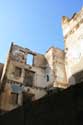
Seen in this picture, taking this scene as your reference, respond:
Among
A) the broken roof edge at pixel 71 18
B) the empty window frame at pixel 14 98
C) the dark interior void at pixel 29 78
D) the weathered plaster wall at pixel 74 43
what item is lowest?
the empty window frame at pixel 14 98

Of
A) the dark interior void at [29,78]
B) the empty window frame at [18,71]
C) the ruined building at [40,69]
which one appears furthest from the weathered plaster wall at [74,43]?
the empty window frame at [18,71]

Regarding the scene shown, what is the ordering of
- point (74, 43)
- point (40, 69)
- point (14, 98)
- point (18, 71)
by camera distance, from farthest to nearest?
point (40, 69), point (18, 71), point (74, 43), point (14, 98)

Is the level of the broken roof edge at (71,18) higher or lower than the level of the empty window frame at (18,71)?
higher

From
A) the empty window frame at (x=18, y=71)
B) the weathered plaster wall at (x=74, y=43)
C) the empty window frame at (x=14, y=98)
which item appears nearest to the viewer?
the empty window frame at (x=14, y=98)

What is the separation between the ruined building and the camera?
1780cm

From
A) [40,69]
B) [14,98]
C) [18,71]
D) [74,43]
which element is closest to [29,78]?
[18,71]

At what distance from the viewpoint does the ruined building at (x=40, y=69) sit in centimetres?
1780

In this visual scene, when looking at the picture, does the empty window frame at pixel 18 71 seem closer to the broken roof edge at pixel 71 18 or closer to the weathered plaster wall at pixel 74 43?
the weathered plaster wall at pixel 74 43

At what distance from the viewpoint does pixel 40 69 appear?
2216 cm

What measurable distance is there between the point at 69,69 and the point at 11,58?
21.7 ft

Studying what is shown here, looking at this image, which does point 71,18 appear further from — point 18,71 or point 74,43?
point 18,71

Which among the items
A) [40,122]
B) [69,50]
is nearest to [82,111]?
[40,122]

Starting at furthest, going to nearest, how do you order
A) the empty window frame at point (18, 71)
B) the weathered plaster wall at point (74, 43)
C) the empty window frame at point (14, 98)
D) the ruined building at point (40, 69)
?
the empty window frame at point (18, 71) → the weathered plaster wall at point (74, 43) → the ruined building at point (40, 69) → the empty window frame at point (14, 98)

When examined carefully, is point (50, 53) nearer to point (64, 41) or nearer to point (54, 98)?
point (64, 41)
